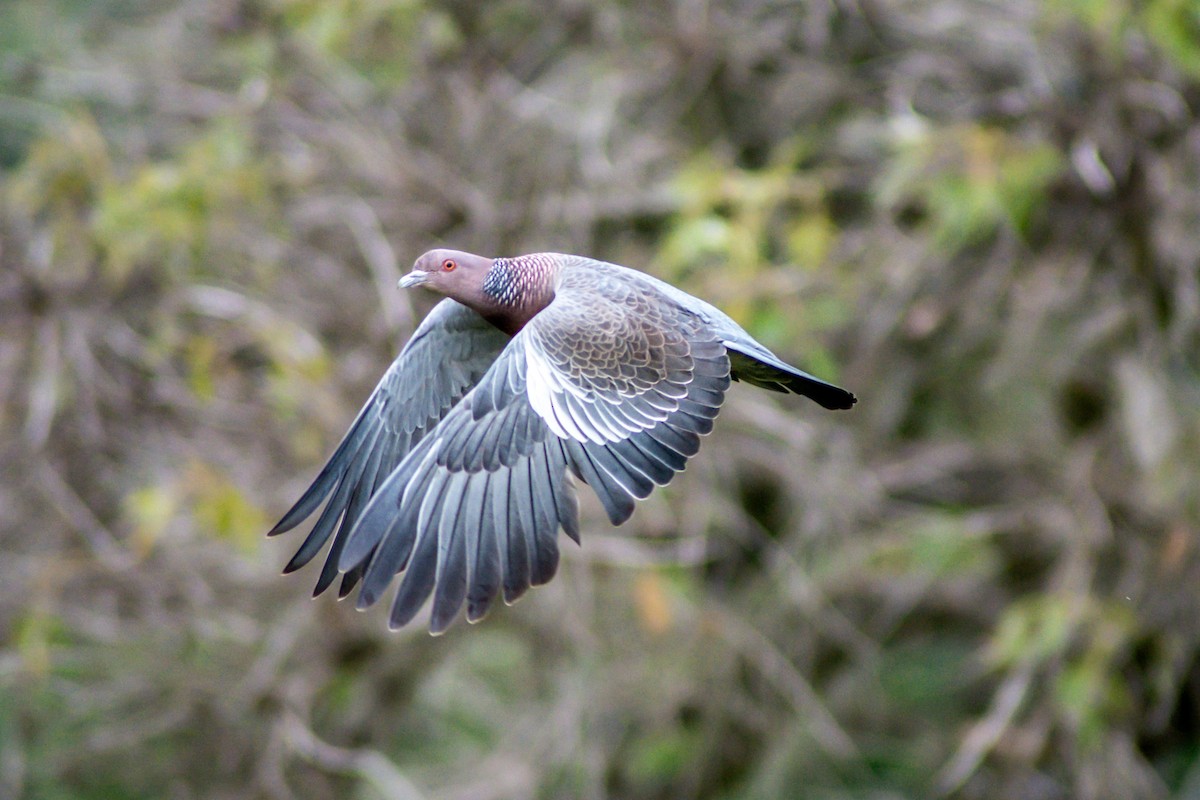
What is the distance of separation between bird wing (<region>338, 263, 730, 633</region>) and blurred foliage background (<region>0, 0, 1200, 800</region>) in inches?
103

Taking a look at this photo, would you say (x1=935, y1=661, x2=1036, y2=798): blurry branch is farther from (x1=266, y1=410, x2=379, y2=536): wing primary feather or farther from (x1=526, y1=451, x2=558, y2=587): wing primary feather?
(x1=526, y1=451, x2=558, y2=587): wing primary feather

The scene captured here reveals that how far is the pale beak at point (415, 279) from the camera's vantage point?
4.50 meters

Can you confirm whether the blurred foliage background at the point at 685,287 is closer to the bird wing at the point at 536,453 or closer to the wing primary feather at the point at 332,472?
the wing primary feather at the point at 332,472

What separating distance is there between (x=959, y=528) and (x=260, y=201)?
A: 3.94 m

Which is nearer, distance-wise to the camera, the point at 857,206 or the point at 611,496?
the point at 611,496

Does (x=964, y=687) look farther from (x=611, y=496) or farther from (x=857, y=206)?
(x=611, y=496)

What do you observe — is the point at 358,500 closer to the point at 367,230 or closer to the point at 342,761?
the point at 367,230

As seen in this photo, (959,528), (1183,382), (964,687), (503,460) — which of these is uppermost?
(503,460)

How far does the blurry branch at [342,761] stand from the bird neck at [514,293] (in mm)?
3795

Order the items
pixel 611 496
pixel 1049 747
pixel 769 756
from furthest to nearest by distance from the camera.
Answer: pixel 769 756
pixel 1049 747
pixel 611 496

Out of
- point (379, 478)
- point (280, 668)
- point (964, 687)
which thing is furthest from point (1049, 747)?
point (379, 478)

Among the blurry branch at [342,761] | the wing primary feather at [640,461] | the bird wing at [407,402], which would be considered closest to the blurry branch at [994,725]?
the blurry branch at [342,761]

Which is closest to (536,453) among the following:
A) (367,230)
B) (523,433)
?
(523,433)

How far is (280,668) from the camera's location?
798cm
